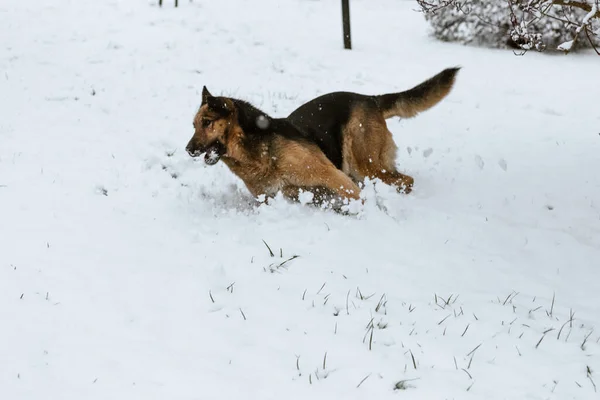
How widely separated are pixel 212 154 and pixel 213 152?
0.08 ft

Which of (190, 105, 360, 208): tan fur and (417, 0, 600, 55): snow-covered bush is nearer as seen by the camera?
(190, 105, 360, 208): tan fur

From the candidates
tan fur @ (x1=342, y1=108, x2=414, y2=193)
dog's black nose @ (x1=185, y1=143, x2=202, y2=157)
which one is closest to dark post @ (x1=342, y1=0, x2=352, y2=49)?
tan fur @ (x1=342, y1=108, x2=414, y2=193)

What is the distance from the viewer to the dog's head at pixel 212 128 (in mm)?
5684

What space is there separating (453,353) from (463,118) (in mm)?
7129

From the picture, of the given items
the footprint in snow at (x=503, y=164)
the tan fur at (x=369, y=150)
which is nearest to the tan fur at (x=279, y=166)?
the tan fur at (x=369, y=150)

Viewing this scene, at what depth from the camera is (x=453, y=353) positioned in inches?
144

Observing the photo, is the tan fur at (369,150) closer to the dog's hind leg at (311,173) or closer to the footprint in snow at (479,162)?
the dog's hind leg at (311,173)

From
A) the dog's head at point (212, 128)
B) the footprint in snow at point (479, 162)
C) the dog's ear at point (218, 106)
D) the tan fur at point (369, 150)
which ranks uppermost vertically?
the dog's ear at point (218, 106)

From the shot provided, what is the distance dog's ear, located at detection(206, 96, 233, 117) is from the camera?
5.61 meters

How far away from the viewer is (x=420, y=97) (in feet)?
23.1

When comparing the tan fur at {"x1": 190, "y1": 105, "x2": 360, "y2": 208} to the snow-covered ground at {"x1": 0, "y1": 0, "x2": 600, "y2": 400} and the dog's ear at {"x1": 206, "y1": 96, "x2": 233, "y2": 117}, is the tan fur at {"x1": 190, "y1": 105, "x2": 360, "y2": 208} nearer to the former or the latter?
the dog's ear at {"x1": 206, "y1": 96, "x2": 233, "y2": 117}

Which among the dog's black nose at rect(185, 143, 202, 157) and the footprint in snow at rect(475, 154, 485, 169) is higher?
the dog's black nose at rect(185, 143, 202, 157)

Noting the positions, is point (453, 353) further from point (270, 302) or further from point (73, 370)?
point (73, 370)

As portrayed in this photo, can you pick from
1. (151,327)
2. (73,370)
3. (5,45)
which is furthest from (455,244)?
(5,45)
